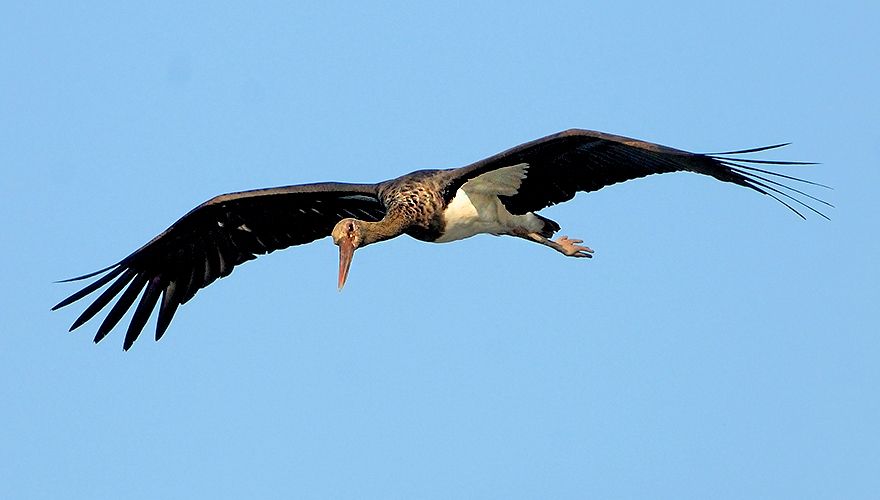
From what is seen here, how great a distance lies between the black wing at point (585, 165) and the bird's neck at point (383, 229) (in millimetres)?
801

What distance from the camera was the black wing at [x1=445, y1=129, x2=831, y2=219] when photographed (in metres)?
16.1

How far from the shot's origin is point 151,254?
1991 centimetres

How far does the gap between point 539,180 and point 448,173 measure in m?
1.13

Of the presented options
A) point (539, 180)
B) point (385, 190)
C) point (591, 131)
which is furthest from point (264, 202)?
point (591, 131)

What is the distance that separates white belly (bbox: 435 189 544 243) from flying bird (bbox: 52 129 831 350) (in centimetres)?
1

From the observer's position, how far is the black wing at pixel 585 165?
16.1m

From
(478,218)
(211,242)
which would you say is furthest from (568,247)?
(211,242)

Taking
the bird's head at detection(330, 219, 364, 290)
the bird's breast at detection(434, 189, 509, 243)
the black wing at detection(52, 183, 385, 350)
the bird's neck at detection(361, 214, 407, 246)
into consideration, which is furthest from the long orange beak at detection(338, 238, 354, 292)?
the black wing at detection(52, 183, 385, 350)

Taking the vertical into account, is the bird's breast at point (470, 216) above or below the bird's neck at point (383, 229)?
above

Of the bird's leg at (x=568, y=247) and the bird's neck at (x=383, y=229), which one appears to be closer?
the bird's neck at (x=383, y=229)

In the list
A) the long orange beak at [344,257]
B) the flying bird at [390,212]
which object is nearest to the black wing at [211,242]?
the flying bird at [390,212]

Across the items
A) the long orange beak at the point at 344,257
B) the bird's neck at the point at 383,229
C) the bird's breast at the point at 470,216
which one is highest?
the bird's breast at the point at 470,216

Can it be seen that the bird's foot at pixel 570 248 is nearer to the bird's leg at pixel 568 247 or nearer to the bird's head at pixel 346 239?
the bird's leg at pixel 568 247

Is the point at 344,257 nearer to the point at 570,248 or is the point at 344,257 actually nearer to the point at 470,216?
the point at 470,216
